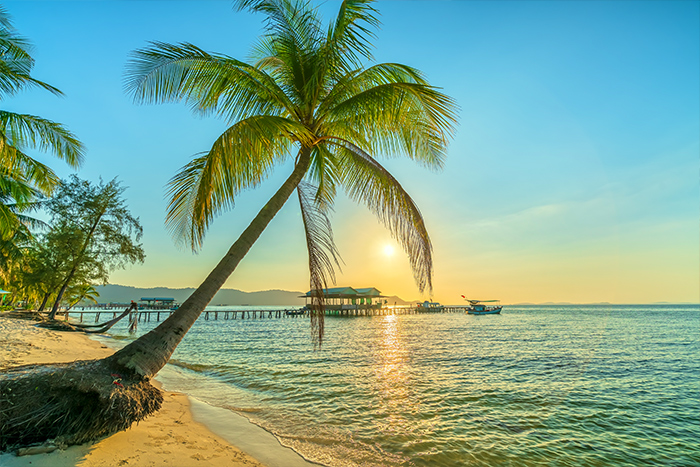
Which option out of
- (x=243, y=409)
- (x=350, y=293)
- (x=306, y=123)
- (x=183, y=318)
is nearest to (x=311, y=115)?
(x=306, y=123)

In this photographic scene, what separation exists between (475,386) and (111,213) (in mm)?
24211

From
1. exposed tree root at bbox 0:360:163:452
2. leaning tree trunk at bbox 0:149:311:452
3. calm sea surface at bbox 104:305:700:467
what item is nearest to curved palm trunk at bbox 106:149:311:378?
leaning tree trunk at bbox 0:149:311:452

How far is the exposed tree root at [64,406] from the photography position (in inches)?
146

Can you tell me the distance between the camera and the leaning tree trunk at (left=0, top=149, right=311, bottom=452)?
3.72 metres

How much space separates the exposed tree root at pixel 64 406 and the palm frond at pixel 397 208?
4181 millimetres

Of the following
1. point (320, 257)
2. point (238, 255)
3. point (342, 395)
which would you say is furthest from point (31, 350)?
point (320, 257)

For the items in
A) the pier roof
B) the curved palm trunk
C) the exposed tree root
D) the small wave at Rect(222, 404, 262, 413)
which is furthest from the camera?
the pier roof

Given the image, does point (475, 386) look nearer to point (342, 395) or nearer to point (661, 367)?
point (342, 395)

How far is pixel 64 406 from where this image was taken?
12.6ft

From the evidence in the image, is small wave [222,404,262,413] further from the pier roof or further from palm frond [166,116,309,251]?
the pier roof

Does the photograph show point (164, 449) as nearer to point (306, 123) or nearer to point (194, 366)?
point (306, 123)

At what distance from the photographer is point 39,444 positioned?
377cm

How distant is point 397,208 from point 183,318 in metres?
3.62

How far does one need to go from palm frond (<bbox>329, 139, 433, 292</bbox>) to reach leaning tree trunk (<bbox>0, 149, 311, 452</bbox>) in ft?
12.5
